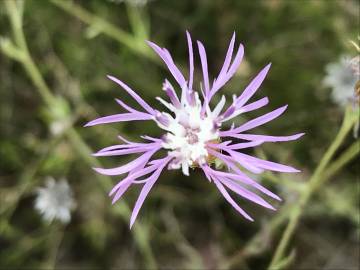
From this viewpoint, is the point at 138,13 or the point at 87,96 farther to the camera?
the point at 87,96

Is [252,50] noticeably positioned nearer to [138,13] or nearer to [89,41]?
[138,13]

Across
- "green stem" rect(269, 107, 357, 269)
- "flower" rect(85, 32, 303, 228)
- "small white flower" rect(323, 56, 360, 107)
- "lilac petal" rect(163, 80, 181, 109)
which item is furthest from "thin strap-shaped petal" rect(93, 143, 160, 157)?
"small white flower" rect(323, 56, 360, 107)

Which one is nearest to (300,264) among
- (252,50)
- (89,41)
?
(252,50)

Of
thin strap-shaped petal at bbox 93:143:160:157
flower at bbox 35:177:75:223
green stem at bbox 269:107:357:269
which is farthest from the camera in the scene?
flower at bbox 35:177:75:223

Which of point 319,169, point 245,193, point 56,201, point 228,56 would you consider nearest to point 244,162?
point 245,193

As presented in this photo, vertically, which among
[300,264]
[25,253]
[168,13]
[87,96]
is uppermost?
[168,13]

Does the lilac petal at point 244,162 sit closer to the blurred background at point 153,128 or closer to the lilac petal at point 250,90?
the lilac petal at point 250,90

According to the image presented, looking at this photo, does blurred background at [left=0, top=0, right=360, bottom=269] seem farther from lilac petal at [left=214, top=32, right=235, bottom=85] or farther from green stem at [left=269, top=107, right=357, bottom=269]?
lilac petal at [left=214, top=32, right=235, bottom=85]

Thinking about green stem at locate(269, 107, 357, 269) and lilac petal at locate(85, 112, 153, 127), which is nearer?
lilac petal at locate(85, 112, 153, 127)
